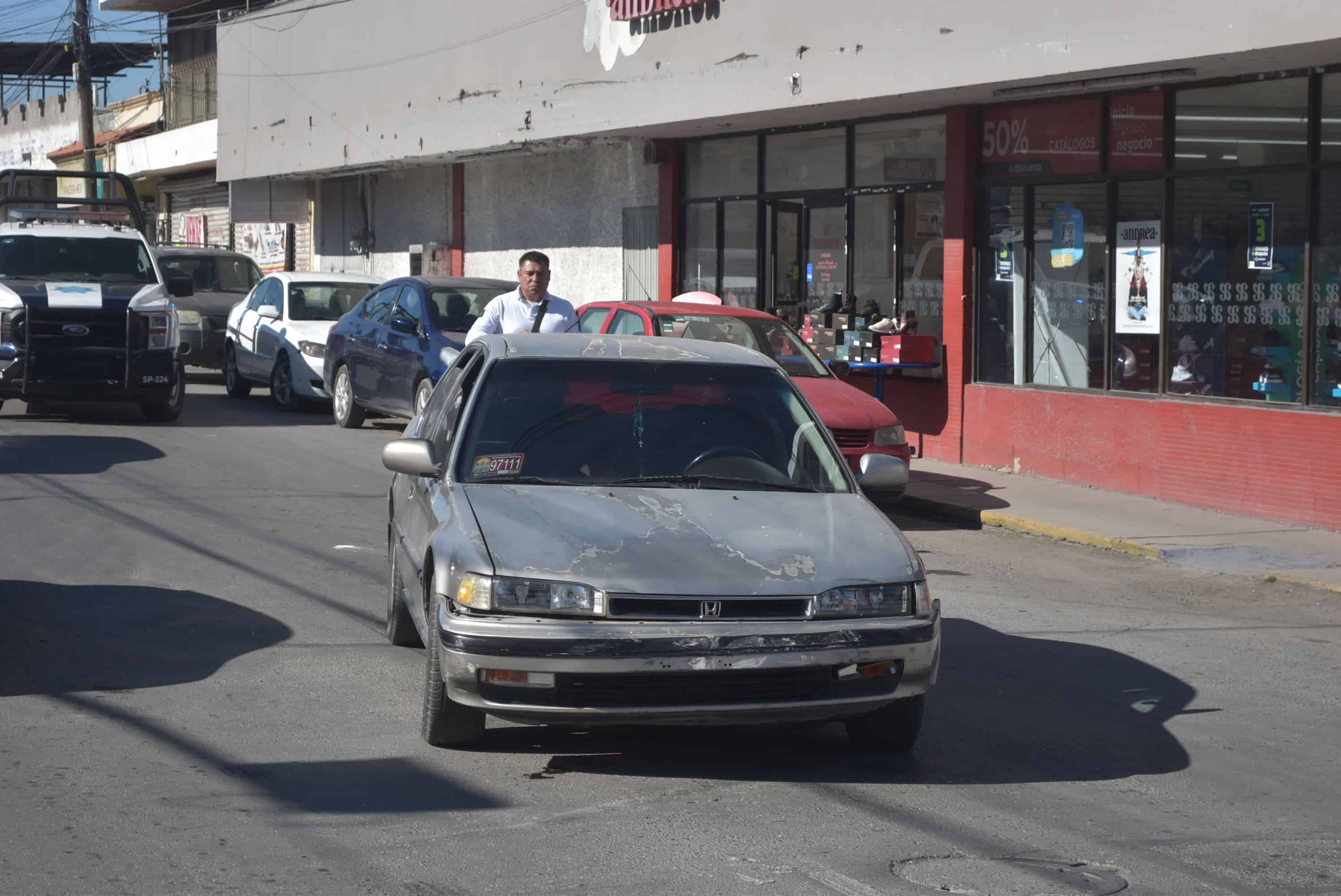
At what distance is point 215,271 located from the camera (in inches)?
960

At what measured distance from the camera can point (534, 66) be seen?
2256cm

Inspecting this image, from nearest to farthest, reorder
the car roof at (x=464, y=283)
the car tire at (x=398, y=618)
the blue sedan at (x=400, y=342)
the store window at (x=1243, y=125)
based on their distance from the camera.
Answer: the car tire at (x=398, y=618)
the store window at (x=1243, y=125)
the blue sedan at (x=400, y=342)
the car roof at (x=464, y=283)

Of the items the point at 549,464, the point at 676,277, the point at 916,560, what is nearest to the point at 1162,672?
the point at 916,560

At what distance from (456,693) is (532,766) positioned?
0.47m

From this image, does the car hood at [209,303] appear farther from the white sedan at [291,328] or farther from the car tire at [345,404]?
the car tire at [345,404]

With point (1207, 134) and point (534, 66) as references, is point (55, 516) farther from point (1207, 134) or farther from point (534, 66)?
point (534, 66)

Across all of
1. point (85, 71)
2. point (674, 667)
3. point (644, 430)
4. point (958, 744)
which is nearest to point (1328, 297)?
point (958, 744)

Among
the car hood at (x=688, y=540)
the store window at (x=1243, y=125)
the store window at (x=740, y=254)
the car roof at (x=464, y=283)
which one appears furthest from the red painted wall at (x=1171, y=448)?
the car hood at (x=688, y=540)

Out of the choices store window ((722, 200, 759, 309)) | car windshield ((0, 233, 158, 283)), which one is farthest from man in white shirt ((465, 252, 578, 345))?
store window ((722, 200, 759, 309))

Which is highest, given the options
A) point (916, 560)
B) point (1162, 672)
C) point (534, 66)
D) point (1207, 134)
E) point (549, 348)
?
point (534, 66)

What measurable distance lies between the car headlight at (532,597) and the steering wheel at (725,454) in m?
1.21

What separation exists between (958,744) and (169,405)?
13.2 metres

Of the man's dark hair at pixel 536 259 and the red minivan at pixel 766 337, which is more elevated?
the man's dark hair at pixel 536 259

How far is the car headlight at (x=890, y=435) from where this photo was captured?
40.1ft
